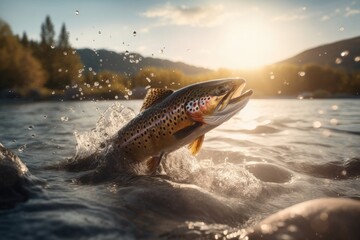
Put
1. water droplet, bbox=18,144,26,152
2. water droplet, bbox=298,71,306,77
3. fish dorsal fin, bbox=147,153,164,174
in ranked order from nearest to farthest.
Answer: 1. fish dorsal fin, bbox=147,153,164,174
2. water droplet, bbox=18,144,26,152
3. water droplet, bbox=298,71,306,77

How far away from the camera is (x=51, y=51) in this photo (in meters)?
88.1

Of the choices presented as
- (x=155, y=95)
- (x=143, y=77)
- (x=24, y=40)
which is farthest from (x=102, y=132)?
(x=24, y=40)

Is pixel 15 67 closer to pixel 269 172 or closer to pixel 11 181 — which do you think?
pixel 269 172

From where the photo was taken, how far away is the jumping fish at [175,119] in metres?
4.70

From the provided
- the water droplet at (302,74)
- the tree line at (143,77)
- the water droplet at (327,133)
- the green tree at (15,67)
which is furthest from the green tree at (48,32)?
the water droplet at (327,133)

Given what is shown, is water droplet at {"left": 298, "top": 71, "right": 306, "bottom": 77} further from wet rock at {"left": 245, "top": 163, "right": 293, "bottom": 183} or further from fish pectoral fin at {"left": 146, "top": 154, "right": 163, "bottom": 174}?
fish pectoral fin at {"left": 146, "top": 154, "right": 163, "bottom": 174}

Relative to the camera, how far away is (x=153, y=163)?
5.13m

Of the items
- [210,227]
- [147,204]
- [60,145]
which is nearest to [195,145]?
[147,204]

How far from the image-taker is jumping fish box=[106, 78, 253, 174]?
4699 mm

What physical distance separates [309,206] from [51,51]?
9249 centimetres

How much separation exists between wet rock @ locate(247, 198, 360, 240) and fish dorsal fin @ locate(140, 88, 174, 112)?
252 centimetres

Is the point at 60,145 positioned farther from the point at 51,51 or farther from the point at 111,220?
the point at 51,51

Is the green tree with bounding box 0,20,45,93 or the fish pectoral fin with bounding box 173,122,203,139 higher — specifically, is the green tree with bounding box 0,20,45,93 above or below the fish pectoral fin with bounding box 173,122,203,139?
above

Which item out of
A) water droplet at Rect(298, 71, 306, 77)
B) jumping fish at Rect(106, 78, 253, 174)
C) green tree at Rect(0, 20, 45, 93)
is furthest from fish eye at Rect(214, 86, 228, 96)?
water droplet at Rect(298, 71, 306, 77)
